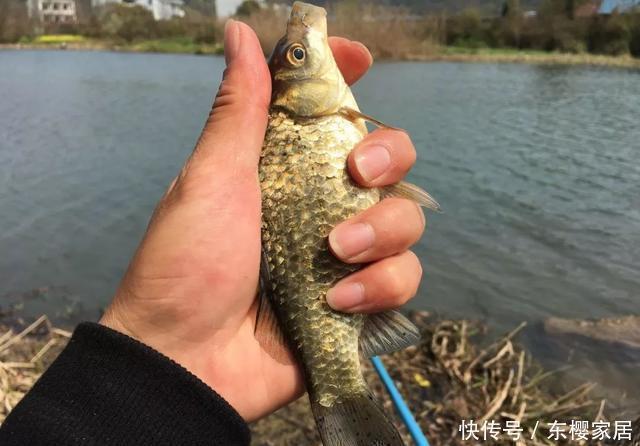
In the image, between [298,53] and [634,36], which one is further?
[634,36]

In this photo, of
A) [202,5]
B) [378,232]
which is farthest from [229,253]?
[202,5]

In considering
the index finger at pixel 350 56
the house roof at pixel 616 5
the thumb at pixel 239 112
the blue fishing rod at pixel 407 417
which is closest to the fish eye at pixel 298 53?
the thumb at pixel 239 112

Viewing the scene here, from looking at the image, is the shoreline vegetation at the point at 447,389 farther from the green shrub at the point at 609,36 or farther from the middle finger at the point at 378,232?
the green shrub at the point at 609,36

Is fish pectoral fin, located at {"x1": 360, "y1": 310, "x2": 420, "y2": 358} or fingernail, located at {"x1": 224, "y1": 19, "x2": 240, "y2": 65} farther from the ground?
fingernail, located at {"x1": 224, "y1": 19, "x2": 240, "y2": 65}

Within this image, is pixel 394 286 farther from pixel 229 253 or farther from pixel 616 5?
pixel 616 5

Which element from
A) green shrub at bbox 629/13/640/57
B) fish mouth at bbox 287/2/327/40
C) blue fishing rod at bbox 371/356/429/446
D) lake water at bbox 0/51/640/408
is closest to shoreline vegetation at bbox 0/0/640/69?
green shrub at bbox 629/13/640/57

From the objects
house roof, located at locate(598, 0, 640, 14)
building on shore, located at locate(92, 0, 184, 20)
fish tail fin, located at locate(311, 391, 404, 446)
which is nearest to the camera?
fish tail fin, located at locate(311, 391, 404, 446)

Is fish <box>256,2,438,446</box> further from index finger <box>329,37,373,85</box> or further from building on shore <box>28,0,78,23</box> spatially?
building on shore <box>28,0,78,23</box>
